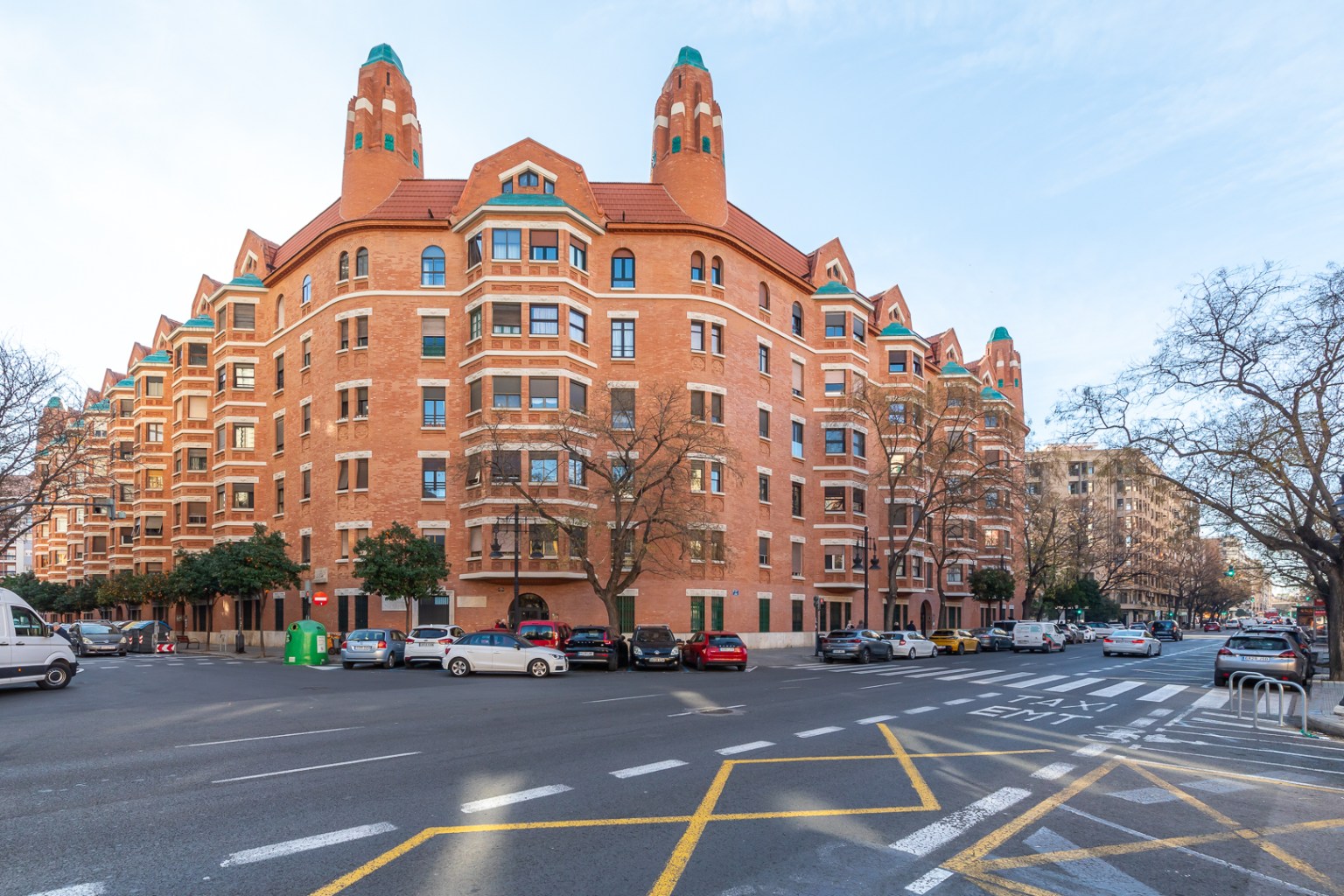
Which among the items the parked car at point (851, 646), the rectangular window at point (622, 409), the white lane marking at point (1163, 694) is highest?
the rectangular window at point (622, 409)

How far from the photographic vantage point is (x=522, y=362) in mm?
39969

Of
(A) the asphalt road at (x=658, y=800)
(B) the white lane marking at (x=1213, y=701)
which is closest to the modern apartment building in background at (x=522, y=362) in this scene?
(B) the white lane marking at (x=1213, y=701)

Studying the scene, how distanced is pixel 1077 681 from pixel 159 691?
2427cm

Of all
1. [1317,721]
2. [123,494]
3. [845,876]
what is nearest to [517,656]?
[1317,721]

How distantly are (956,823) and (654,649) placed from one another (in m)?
22.7

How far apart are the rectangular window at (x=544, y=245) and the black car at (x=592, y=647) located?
698 inches

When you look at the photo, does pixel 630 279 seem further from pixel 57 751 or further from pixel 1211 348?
pixel 57 751

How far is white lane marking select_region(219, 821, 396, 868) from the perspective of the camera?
666cm

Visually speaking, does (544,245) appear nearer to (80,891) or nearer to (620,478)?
(620,478)

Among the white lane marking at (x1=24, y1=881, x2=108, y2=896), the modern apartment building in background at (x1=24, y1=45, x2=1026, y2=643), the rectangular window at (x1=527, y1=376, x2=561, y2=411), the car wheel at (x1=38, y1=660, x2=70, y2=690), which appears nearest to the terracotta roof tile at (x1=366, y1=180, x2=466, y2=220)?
the modern apartment building in background at (x1=24, y1=45, x2=1026, y2=643)

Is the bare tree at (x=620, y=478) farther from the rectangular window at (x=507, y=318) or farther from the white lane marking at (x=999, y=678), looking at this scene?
the white lane marking at (x=999, y=678)

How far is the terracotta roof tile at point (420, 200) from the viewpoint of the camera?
42781 millimetres

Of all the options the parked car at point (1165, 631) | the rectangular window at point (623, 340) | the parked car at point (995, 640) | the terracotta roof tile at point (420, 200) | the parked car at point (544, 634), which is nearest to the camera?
the parked car at point (544, 634)

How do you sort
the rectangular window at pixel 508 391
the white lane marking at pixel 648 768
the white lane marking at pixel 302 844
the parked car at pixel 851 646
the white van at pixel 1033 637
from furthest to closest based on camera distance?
the white van at pixel 1033 637
the rectangular window at pixel 508 391
the parked car at pixel 851 646
the white lane marking at pixel 648 768
the white lane marking at pixel 302 844
